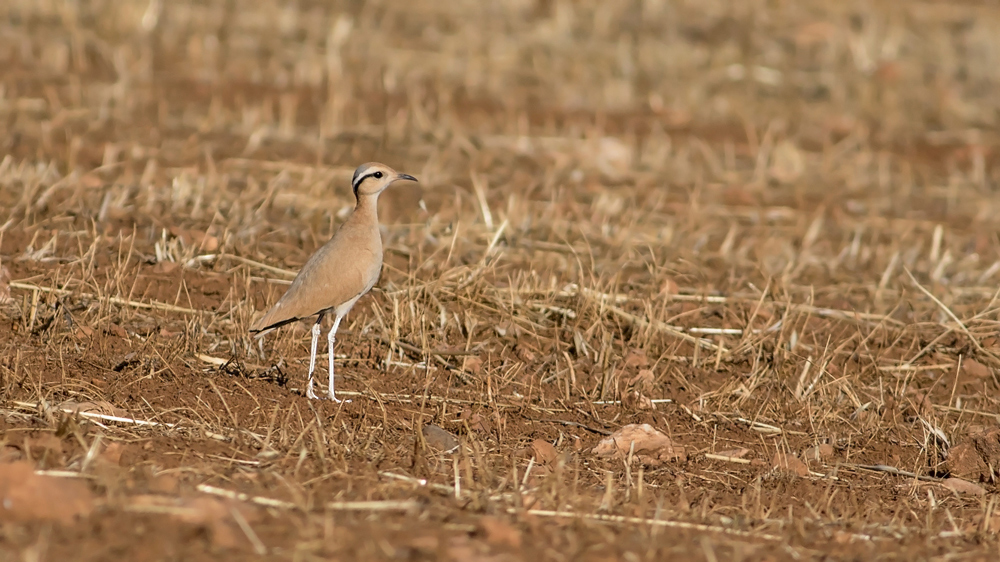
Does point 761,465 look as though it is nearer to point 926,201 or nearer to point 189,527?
point 189,527

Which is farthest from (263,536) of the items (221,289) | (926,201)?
(926,201)

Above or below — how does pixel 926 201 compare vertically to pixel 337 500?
below

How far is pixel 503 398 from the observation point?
209 inches

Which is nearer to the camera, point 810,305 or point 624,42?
point 810,305

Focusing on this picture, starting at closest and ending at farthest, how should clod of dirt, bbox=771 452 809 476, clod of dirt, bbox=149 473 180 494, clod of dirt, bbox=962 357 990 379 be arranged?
clod of dirt, bbox=149 473 180 494
clod of dirt, bbox=771 452 809 476
clod of dirt, bbox=962 357 990 379

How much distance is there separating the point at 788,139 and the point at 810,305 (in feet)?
16.3

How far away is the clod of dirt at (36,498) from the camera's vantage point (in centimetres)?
333

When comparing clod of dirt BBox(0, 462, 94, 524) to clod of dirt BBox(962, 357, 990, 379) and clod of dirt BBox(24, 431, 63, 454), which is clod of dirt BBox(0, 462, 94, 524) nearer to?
clod of dirt BBox(24, 431, 63, 454)

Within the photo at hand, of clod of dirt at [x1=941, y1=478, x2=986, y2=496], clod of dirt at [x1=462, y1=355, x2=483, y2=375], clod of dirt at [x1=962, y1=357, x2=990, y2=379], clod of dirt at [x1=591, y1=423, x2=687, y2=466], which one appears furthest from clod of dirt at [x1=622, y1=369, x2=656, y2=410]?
clod of dirt at [x1=962, y1=357, x2=990, y2=379]

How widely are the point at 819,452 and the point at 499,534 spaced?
2.02 meters

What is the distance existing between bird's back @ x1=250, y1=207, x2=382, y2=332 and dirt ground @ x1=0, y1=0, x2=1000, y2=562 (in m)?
0.33

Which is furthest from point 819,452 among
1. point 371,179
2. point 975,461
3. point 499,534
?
point 371,179

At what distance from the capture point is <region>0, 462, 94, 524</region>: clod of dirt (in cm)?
333

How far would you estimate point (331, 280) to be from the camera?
16.4ft
